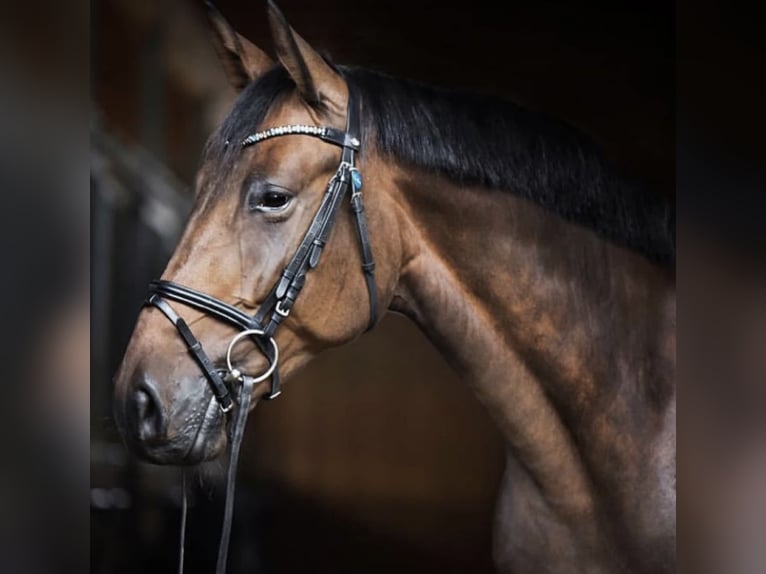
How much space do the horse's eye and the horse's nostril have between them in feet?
1.29

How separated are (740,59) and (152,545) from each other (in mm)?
2026

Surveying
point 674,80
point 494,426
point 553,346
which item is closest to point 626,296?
point 553,346

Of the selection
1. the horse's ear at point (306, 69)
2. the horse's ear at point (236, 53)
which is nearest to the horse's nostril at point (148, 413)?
the horse's ear at point (306, 69)

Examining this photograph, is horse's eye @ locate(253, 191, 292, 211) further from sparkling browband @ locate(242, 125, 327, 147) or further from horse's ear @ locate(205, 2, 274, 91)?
horse's ear @ locate(205, 2, 274, 91)

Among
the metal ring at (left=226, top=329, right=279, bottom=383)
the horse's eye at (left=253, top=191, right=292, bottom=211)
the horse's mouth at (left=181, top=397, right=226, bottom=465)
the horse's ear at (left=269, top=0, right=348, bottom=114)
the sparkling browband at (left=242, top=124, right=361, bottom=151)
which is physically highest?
the horse's ear at (left=269, top=0, right=348, bottom=114)

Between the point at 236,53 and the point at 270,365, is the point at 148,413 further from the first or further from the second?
the point at 236,53

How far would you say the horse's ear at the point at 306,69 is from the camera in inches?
64.3

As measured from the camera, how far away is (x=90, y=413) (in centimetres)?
212

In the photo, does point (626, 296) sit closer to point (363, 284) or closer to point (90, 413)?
point (363, 284)

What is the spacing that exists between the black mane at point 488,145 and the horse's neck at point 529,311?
4 centimetres

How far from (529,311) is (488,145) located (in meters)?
0.38

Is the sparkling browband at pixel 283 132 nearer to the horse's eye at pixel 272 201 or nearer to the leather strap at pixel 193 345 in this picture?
the horse's eye at pixel 272 201

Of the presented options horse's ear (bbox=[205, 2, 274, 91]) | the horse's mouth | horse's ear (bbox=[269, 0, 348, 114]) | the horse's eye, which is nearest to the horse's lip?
the horse's mouth

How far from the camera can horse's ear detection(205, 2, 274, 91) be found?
1.92 meters
